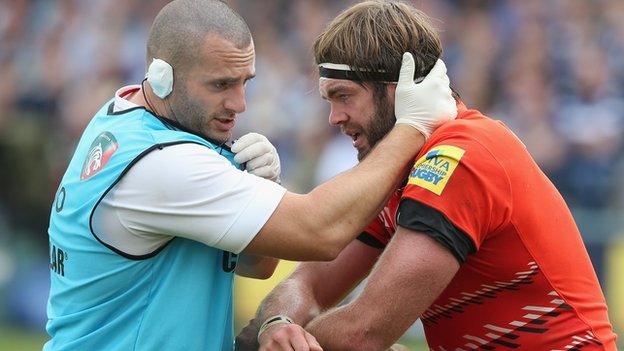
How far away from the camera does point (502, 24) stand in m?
13.2

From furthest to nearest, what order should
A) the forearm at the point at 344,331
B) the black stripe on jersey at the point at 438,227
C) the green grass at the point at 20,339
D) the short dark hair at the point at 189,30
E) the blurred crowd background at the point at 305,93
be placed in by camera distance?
the blurred crowd background at the point at 305,93
the green grass at the point at 20,339
the short dark hair at the point at 189,30
the forearm at the point at 344,331
the black stripe on jersey at the point at 438,227

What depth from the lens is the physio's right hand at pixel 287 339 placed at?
490 centimetres

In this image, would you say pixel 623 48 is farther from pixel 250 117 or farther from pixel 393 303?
pixel 393 303

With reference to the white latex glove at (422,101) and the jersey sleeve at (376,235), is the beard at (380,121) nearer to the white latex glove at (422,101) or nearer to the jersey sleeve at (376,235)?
the white latex glove at (422,101)

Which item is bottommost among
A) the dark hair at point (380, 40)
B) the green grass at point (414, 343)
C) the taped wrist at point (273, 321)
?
the green grass at point (414, 343)

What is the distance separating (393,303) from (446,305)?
480 mm

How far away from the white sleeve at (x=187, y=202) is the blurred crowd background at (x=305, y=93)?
21.9 feet

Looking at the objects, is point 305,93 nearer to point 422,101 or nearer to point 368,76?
point 368,76

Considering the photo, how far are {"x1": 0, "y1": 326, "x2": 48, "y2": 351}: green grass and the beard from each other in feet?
22.6

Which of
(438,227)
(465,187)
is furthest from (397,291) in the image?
(465,187)

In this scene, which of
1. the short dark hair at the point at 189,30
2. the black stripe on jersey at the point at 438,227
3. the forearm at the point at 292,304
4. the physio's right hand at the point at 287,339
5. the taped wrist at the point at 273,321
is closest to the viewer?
the black stripe on jersey at the point at 438,227

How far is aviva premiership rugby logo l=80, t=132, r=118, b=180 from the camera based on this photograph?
485 cm

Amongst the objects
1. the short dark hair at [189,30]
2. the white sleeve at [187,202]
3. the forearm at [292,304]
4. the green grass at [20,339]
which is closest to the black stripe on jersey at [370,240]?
the forearm at [292,304]

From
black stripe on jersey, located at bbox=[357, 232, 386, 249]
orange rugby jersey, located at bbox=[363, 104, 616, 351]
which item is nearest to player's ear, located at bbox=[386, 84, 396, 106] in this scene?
orange rugby jersey, located at bbox=[363, 104, 616, 351]
